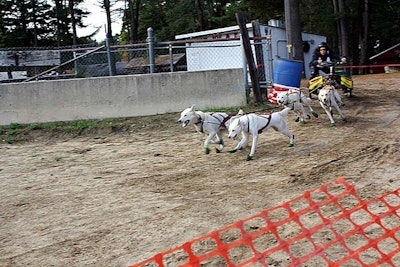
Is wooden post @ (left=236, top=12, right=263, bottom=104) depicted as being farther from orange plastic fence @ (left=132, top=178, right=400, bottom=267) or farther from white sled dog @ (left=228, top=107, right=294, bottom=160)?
orange plastic fence @ (left=132, top=178, right=400, bottom=267)

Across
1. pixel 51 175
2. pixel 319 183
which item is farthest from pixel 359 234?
pixel 51 175

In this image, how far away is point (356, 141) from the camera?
816 centimetres

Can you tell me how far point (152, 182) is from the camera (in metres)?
6.52

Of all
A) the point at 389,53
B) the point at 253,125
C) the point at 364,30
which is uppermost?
the point at 364,30

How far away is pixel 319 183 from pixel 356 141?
2513 millimetres

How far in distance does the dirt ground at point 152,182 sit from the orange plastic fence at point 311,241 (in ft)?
1.12

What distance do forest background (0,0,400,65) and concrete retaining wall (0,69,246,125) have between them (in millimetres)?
16009

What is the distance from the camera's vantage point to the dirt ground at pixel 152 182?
4531 millimetres

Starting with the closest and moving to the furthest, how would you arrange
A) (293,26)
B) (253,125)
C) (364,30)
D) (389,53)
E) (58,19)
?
(253,125)
(293,26)
(364,30)
(389,53)
(58,19)

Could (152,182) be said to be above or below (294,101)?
below

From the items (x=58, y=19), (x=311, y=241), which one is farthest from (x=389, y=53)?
(x=311, y=241)

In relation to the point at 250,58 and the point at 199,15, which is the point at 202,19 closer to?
the point at 199,15

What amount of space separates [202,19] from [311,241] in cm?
3402

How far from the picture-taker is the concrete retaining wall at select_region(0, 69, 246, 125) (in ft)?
37.7
